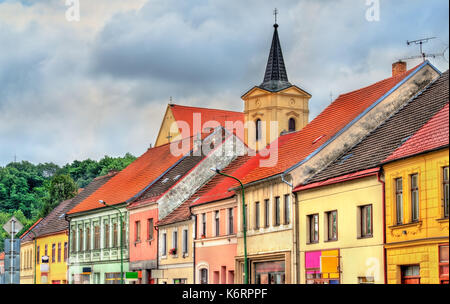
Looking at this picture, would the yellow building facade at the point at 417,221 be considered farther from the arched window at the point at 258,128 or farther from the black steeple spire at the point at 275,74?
the black steeple spire at the point at 275,74

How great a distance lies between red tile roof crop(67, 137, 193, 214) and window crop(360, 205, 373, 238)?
37.4 m

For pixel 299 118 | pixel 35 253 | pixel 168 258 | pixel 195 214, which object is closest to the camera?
pixel 195 214

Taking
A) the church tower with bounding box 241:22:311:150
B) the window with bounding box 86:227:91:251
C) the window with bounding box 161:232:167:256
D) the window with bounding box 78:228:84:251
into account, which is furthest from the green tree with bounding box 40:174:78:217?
the window with bounding box 161:232:167:256

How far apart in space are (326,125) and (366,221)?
44.3ft

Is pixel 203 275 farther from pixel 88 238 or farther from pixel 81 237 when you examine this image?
pixel 81 237

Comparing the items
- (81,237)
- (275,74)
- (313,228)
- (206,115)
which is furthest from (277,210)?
(275,74)

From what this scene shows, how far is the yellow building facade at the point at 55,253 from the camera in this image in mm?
85875

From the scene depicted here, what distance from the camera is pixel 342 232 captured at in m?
39.1

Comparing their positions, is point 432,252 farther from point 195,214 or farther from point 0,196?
point 195,214

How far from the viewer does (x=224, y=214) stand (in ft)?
178
